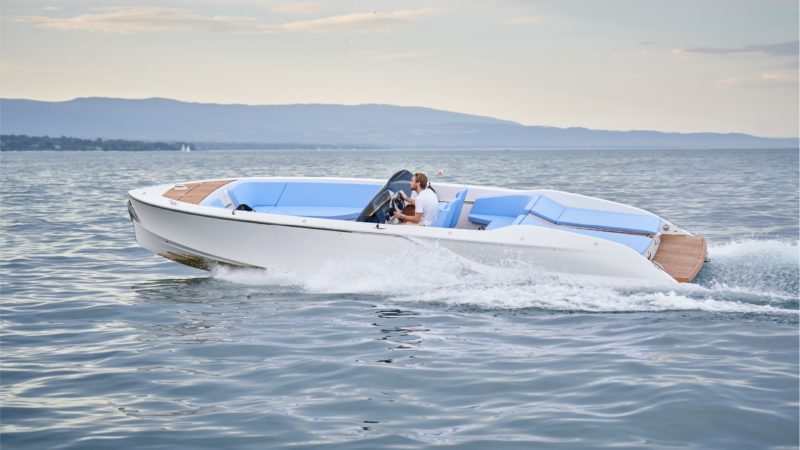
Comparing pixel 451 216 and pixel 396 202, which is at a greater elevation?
pixel 396 202

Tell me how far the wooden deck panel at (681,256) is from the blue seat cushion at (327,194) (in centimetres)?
416

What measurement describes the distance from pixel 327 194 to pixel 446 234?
3.51 meters

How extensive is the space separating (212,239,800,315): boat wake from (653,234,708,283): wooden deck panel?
17 centimetres

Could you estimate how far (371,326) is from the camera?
318 inches

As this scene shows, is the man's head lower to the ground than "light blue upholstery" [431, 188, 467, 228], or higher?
higher

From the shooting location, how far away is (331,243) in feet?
31.0

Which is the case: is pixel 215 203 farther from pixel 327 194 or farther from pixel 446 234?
pixel 446 234

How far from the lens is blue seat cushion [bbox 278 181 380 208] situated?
39.5 ft

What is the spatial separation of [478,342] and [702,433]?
2.45 metres

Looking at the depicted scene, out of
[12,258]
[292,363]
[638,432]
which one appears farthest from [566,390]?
[12,258]

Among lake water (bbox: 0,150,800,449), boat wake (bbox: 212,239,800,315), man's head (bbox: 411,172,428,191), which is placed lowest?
lake water (bbox: 0,150,800,449)

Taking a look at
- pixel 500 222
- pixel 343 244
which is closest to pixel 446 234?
pixel 343 244

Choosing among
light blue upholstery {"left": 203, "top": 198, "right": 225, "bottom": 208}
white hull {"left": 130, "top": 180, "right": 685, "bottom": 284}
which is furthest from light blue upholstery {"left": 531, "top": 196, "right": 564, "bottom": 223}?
light blue upholstery {"left": 203, "top": 198, "right": 225, "bottom": 208}

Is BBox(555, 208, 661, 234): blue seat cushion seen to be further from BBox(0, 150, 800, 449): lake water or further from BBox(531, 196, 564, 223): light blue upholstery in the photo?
BBox(0, 150, 800, 449): lake water
